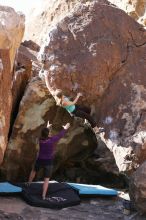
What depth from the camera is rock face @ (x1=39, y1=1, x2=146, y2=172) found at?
839cm

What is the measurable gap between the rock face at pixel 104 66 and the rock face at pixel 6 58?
1.43 m

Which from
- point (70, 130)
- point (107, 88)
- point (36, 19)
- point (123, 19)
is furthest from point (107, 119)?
point (36, 19)

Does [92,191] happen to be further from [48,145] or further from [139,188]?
[48,145]

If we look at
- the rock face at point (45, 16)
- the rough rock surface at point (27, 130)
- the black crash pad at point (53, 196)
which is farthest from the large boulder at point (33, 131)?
the rock face at point (45, 16)

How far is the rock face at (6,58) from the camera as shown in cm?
676

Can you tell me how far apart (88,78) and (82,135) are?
1.91 metres

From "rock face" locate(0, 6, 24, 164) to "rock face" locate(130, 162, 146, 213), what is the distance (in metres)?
2.18

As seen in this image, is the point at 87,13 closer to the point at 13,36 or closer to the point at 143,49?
the point at 143,49

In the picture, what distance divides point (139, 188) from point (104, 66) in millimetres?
2832

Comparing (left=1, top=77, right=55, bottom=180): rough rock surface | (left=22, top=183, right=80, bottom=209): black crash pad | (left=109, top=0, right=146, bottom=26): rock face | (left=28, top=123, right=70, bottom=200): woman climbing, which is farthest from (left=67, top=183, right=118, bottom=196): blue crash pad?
(left=109, top=0, right=146, bottom=26): rock face

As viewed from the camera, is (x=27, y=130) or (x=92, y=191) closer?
(x=92, y=191)

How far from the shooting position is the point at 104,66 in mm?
8688

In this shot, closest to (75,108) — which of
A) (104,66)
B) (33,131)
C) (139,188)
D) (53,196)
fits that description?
(104,66)

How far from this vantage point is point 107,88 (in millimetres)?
8719
